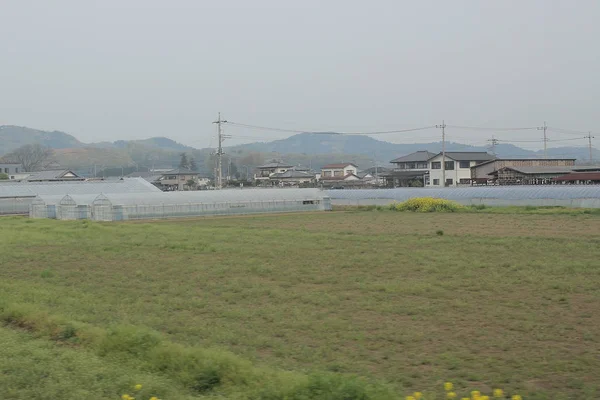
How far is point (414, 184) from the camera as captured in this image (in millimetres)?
70438

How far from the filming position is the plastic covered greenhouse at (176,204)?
37.7 metres

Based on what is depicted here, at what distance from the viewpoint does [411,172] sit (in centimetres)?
7269

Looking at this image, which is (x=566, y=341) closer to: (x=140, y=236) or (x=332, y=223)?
(x=140, y=236)

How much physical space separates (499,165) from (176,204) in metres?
34.6

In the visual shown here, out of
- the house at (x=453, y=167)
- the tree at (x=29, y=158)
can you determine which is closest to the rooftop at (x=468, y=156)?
the house at (x=453, y=167)

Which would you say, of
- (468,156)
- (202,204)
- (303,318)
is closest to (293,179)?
(468,156)

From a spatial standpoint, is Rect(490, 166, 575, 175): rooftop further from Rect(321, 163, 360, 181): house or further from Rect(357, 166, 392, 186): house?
Rect(321, 163, 360, 181): house

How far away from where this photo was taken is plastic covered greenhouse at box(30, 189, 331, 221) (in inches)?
1485

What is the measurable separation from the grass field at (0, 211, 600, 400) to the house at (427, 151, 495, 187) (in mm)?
45524

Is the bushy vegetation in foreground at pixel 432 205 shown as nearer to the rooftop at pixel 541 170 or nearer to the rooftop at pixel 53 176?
the rooftop at pixel 541 170

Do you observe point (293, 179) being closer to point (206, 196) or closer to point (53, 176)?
point (53, 176)

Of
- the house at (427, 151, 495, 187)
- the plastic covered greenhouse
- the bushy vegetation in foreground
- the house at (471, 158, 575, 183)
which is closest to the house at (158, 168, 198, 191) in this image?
the house at (427, 151, 495, 187)

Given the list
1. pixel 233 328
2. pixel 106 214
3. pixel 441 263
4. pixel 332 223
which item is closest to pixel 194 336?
pixel 233 328

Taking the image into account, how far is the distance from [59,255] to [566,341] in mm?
14924
